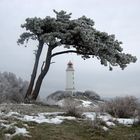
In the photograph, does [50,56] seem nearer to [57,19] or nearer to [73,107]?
[57,19]

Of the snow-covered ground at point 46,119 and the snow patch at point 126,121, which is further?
the snow patch at point 126,121

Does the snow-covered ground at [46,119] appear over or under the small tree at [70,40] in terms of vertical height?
under

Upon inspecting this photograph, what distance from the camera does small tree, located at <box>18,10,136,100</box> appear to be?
25.1 meters

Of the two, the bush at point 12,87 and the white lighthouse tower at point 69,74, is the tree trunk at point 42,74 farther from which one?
the white lighthouse tower at point 69,74

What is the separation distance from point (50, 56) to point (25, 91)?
9.57 feet

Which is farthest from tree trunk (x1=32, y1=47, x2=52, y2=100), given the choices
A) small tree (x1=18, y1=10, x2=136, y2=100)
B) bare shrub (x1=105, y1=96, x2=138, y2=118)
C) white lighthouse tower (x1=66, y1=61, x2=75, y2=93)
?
bare shrub (x1=105, y1=96, x2=138, y2=118)

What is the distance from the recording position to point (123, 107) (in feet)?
45.0

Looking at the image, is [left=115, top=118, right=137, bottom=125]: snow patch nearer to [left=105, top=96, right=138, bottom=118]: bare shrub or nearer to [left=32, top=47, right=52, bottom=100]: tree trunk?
[left=105, top=96, right=138, bottom=118]: bare shrub

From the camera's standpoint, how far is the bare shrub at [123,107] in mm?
13648

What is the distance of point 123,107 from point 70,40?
12293 mm

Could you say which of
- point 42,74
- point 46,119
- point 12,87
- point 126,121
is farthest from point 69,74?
point 46,119

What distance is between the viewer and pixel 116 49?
2664 cm

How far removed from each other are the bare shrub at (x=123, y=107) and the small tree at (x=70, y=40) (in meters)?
11.1

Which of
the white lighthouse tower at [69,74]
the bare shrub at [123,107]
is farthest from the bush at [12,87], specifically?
the bare shrub at [123,107]
